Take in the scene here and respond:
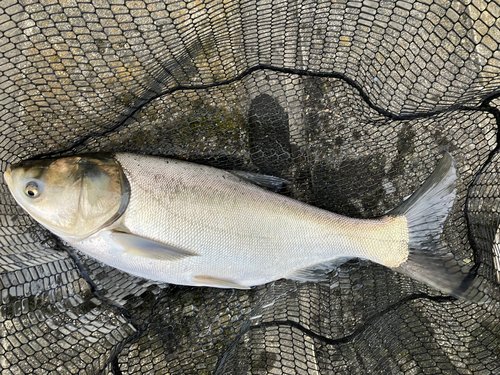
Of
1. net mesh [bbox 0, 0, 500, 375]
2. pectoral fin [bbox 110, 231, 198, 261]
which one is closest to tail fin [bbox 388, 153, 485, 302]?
net mesh [bbox 0, 0, 500, 375]

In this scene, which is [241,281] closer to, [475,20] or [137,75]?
[137,75]

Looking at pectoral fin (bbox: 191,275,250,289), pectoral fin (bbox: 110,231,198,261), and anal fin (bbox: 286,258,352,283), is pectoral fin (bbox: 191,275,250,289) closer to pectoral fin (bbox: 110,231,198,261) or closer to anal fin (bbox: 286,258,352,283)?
pectoral fin (bbox: 110,231,198,261)

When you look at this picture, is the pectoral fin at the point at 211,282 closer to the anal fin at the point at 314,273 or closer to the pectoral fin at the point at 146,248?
the pectoral fin at the point at 146,248

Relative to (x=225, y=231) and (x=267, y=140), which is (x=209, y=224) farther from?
(x=267, y=140)

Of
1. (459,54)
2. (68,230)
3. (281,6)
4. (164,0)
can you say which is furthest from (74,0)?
(459,54)

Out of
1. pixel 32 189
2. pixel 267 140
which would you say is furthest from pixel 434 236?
pixel 32 189
